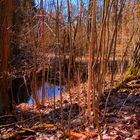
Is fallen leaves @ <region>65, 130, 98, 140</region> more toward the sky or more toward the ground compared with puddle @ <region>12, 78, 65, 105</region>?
more toward the sky

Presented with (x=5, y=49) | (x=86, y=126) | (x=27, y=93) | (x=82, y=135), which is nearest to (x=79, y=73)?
(x=86, y=126)

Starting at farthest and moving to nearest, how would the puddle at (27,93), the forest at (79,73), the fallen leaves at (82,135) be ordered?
the puddle at (27,93) < the fallen leaves at (82,135) < the forest at (79,73)

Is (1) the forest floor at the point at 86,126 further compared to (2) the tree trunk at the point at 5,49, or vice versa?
(2) the tree trunk at the point at 5,49

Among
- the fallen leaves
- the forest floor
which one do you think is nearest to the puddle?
the forest floor

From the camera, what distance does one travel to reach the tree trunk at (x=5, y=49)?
3.97m

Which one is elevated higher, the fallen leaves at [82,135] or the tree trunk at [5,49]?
the tree trunk at [5,49]

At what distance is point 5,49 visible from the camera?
13.4ft

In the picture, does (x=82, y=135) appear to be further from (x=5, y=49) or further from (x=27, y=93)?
(x=27, y=93)

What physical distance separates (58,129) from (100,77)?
830 millimetres

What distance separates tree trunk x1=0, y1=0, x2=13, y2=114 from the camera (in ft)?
13.0

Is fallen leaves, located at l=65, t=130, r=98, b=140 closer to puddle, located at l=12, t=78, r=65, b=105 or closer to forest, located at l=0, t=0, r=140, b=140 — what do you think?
forest, located at l=0, t=0, r=140, b=140

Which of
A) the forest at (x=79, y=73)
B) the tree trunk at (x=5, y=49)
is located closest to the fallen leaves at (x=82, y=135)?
the forest at (x=79, y=73)

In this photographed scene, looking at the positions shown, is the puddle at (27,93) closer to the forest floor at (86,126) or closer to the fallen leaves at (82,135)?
the forest floor at (86,126)

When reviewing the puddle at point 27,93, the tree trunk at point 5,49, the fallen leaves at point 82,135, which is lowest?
the puddle at point 27,93
